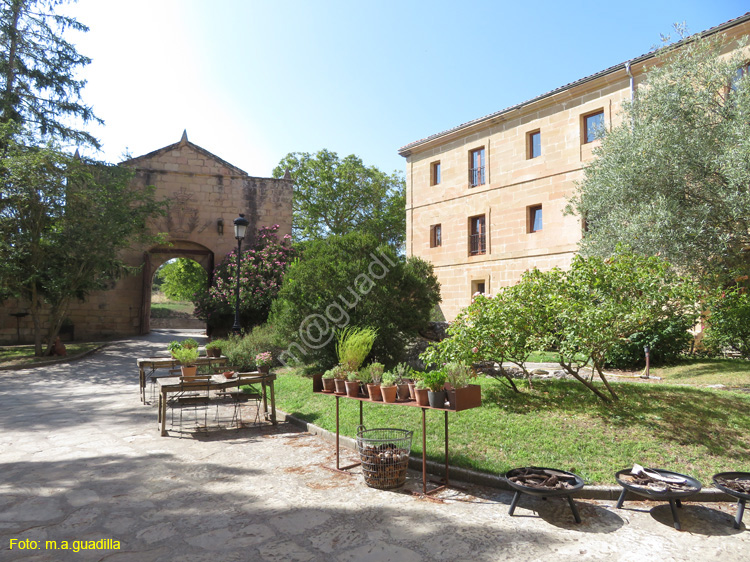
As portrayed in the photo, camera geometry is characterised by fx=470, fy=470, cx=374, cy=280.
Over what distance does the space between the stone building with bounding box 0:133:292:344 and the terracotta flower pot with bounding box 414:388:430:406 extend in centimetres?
1736

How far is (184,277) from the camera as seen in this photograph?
34.7m

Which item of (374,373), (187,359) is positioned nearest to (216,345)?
(187,359)

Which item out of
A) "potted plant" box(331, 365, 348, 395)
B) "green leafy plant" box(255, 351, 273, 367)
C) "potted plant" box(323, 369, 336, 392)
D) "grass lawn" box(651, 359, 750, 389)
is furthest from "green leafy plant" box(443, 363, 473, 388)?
"grass lawn" box(651, 359, 750, 389)

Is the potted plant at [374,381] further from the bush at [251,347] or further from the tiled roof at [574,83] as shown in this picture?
the tiled roof at [574,83]

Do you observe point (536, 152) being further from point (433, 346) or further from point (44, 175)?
point (44, 175)

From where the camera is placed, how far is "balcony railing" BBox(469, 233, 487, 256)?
1906 cm

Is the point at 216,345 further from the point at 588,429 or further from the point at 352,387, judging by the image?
the point at 588,429

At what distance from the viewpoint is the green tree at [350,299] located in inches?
414

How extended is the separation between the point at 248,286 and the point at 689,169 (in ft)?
46.7

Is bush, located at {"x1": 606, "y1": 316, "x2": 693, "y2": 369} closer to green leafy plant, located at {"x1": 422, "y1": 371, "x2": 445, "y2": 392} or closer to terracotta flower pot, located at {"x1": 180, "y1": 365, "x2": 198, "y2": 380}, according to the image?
green leafy plant, located at {"x1": 422, "y1": 371, "x2": 445, "y2": 392}

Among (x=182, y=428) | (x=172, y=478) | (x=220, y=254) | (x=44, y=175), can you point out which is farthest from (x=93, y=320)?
(x=172, y=478)

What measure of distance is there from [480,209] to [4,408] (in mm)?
16145

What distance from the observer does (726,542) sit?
3361mm

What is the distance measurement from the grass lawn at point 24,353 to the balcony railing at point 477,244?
48.1 feet
